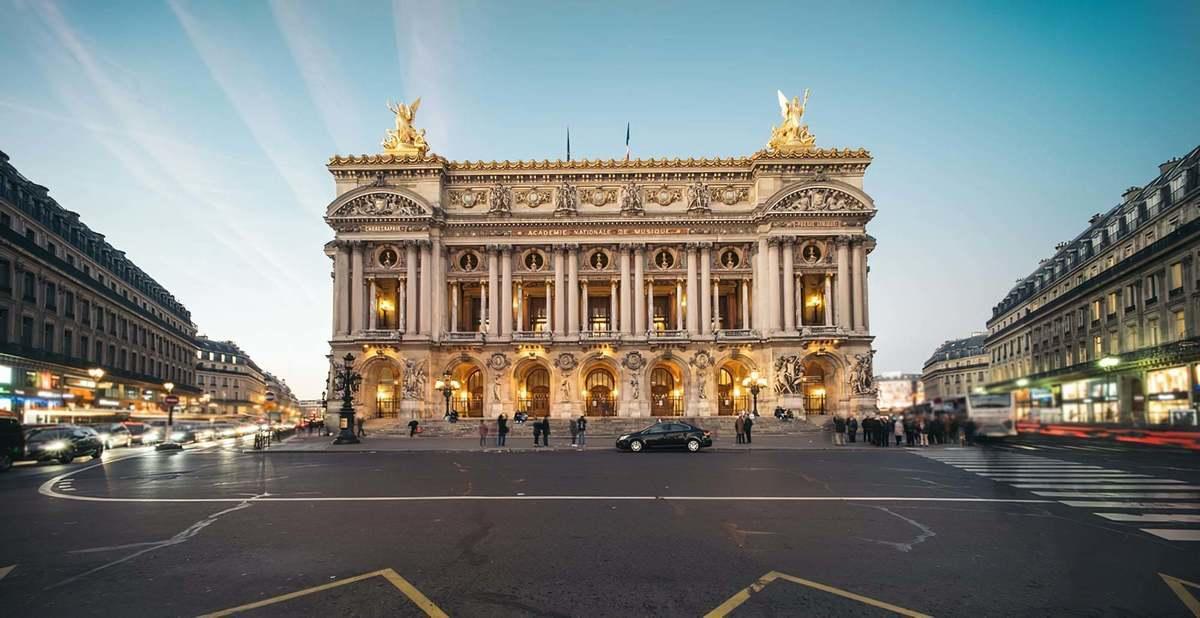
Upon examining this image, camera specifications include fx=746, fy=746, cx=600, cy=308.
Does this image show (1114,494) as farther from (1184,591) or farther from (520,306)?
(520,306)

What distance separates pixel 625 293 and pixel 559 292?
525 cm

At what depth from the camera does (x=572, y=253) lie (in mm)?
59531

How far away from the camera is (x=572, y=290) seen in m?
59.2

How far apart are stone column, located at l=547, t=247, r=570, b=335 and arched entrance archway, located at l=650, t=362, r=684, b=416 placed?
27.2 feet

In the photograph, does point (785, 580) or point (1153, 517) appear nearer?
point (785, 580)

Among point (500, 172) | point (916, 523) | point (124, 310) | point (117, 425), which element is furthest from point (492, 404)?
point (916, 523)

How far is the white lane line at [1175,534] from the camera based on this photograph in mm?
10805

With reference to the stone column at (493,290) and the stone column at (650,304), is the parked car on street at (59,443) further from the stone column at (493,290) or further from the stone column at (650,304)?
the stone column at (650,304)

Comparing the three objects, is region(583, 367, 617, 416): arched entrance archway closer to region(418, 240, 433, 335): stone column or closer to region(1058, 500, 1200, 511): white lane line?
region(418, 240, 433, 335): stone column

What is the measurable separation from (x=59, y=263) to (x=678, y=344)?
46.1 metres

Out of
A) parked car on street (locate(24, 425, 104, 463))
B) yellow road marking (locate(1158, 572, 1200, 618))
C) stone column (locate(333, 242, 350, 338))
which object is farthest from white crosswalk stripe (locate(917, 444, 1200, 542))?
stone column (locate(333, 242, 350, 338))

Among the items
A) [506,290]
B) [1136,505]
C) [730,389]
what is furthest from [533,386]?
[1136,505]

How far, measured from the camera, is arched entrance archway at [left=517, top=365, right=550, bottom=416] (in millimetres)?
59844

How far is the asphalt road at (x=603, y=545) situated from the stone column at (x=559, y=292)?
1513 inches
